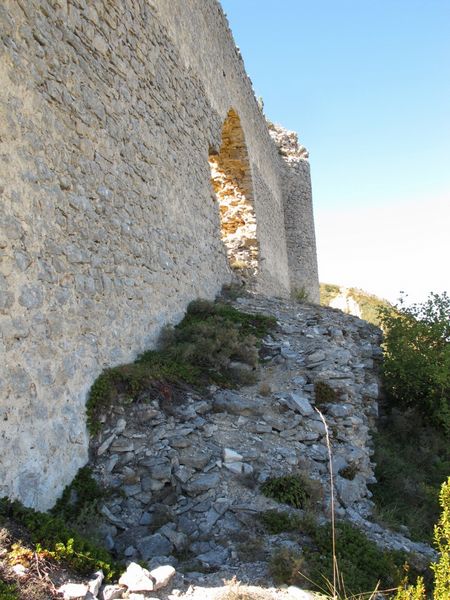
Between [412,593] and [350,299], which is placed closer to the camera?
[412,593]

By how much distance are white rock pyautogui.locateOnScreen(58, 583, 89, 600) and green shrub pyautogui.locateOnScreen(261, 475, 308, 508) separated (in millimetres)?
1757

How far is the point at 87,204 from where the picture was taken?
14.9 feet

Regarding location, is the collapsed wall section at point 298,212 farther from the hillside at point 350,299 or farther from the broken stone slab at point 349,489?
the broken stone slab at point 349,489

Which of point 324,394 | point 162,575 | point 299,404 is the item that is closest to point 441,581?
point 162,575

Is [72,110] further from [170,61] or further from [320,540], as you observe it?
[320,540]

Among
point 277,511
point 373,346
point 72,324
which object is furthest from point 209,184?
point 277,511

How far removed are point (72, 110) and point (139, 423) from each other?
113 inches

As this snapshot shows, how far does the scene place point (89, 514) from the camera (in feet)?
11.5

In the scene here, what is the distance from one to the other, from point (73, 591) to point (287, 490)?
77.1 inches

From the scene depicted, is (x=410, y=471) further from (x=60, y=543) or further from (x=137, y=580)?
(x=60, y=543)

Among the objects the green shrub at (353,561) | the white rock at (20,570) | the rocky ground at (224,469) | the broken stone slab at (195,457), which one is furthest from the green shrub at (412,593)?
the white rock at (20,570)

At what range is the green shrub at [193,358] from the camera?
4461 millimetres

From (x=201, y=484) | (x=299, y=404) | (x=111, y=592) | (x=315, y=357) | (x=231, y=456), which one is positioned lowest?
(x=111, y=592)

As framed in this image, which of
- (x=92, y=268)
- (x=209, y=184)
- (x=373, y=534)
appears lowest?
(x=373, y=534)
